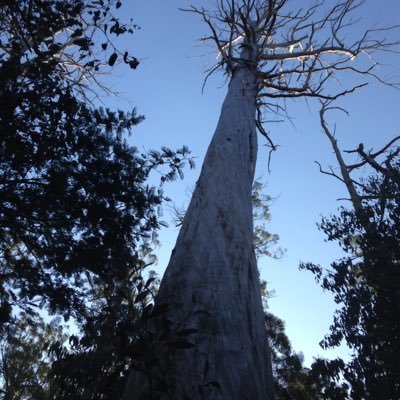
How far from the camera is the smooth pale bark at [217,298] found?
1.43 m

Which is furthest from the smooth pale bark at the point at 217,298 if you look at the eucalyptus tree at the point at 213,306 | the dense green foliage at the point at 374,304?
the dense green foliage at the point at 374,304

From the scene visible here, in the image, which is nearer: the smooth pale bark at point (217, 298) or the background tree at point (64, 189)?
the smooth pale bark at point (217, 298)

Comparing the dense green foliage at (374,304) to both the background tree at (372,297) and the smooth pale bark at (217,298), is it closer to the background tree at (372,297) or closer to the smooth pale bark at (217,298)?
the background tree at (372,297)

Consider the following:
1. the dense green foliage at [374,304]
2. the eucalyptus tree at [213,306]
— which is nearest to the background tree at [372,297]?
the dense green foliage at [374,304]

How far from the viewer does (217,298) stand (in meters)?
1.78

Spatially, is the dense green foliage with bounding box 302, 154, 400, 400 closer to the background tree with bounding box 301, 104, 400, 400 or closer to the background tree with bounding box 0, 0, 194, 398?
the background tree with bounding box 301, 104, 400, 400

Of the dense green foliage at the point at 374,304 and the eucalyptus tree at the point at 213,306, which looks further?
the dense green foliage at the point at 374,304

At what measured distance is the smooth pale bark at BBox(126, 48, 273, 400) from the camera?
1.43 meters

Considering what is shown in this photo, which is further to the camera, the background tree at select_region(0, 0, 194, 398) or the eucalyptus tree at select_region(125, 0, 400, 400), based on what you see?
the background tree at select_region(0, 0, 194, 398)

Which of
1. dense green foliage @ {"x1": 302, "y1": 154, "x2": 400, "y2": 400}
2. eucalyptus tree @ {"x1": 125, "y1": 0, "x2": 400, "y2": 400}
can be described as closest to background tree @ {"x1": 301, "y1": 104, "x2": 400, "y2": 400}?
dense green foliage @ {"x1": 302, "y1": 154, "x2": 400, "y2": 400}

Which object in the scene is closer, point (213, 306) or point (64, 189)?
point (213, 306)

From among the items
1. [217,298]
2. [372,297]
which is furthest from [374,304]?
[217,298]

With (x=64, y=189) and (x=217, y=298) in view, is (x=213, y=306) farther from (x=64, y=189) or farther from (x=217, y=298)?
(x=64, y=189)

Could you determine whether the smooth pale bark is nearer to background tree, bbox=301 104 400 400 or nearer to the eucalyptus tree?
the eucalyptus tree
